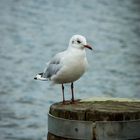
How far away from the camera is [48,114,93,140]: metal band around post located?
4.77m

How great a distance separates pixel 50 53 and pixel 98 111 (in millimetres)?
12208

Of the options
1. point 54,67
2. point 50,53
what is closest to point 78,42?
point 54,67

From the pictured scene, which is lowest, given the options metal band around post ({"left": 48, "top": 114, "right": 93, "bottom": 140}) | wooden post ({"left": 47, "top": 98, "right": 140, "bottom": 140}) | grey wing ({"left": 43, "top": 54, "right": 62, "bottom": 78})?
metal band around post ({"left": 48, "top": 114, "right": 93, "bottom": 140})

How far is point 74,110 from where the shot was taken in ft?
16.1

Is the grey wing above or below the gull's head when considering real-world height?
below

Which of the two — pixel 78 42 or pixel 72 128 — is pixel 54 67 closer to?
pixel 78 42

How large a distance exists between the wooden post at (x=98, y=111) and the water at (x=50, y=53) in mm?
4448

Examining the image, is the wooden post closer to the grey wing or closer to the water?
the grey wing

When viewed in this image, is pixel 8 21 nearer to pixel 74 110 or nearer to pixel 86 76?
pixel 86 76

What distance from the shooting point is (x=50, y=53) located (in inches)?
668

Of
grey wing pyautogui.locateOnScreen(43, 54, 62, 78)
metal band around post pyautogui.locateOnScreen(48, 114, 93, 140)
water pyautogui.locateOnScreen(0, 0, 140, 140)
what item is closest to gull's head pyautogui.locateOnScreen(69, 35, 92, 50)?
grey wing pyautogui.locateOnScreen(43, 54, 62, 78)

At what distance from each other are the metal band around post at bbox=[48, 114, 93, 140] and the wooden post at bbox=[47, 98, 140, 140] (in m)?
0.04

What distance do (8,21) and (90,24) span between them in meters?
3.31

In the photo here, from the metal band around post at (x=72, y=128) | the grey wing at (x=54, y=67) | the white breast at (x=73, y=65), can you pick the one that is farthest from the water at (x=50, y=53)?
the metal band around post at (x=72, y=128)
